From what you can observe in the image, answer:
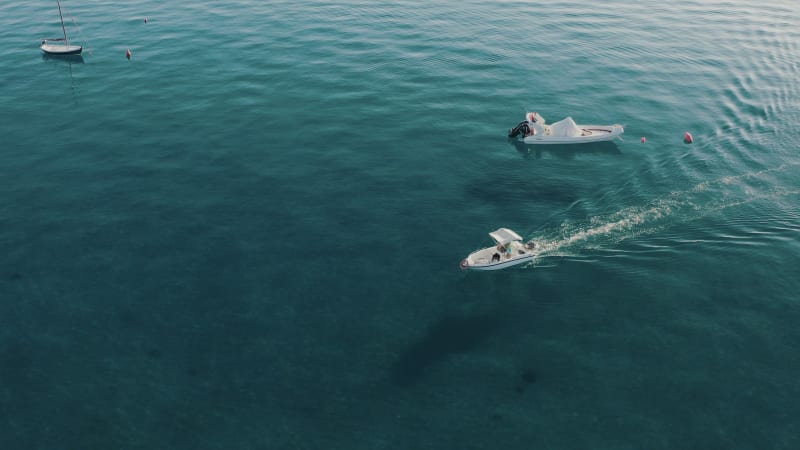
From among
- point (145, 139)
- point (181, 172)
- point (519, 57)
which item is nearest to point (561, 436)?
point (181, 172)

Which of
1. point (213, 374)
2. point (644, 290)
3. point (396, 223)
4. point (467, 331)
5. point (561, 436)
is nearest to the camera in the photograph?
point (561, 436)

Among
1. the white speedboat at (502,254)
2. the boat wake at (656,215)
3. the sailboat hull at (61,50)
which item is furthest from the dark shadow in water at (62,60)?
the boat wake at (656,215)

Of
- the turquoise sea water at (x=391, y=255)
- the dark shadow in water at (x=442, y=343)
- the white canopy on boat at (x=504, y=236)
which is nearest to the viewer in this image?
the turquoise sea water at (x=391, y=255)

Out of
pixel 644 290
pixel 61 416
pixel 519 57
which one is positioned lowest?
pixel 61 416

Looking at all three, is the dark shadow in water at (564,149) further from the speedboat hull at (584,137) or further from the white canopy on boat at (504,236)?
the white canopy on boat at (504,236)

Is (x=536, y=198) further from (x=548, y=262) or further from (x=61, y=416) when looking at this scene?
(x=61, y=416)

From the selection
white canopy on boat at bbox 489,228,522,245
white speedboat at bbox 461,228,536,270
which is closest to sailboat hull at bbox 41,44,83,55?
white speedboat at bbox 461,228,536,270

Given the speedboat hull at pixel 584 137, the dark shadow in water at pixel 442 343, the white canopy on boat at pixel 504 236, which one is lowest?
the dark shadow in water at pixel 442 343
